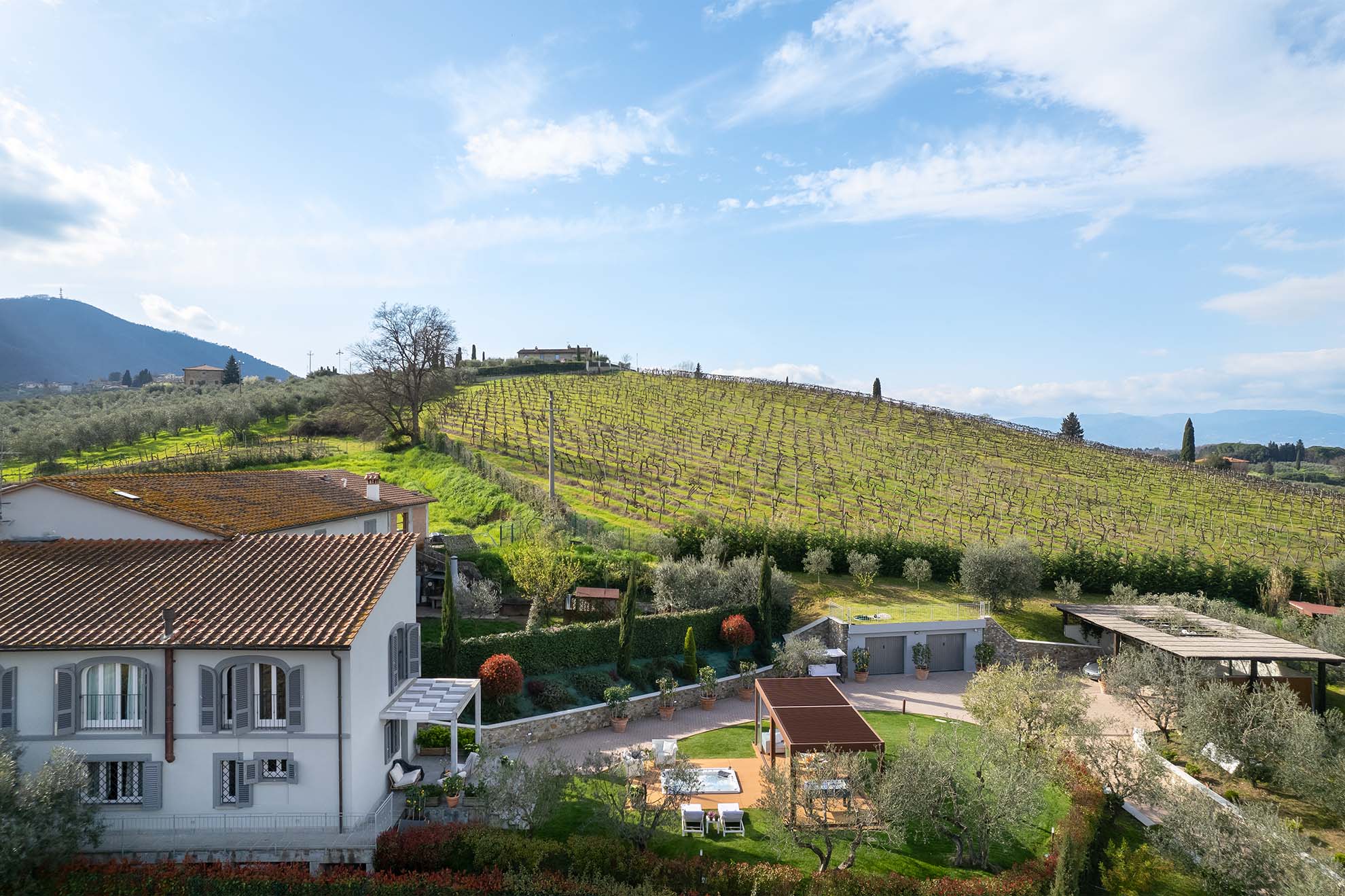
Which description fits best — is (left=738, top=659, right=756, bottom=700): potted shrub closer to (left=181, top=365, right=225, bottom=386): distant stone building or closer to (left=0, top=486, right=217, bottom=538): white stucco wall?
(left=0, top=486, right=217, bottom=538): white stucco wall

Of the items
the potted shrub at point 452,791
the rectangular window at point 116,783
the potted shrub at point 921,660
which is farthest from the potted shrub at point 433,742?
the potted shrub at point 921,660

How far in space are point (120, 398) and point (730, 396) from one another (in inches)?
2584

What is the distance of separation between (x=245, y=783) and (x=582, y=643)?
11.6 meters

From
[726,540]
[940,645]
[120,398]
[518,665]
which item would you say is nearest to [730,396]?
[726,540]

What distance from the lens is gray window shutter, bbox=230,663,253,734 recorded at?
46.6 feet

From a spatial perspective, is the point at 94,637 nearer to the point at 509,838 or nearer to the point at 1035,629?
the point at 509,838

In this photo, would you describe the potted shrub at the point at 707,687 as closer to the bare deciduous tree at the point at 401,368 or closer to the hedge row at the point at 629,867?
the hedge row at the point at 629,867

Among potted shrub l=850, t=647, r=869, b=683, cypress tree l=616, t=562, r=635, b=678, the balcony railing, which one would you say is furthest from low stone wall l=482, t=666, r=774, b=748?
the balcony railing

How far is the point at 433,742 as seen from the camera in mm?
18875

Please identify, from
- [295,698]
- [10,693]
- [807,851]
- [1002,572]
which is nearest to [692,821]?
[807,851]

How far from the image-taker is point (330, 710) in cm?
1435

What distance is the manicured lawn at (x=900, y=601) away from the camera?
31.8 m

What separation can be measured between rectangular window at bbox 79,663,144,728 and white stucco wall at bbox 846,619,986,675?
22942 millimetres

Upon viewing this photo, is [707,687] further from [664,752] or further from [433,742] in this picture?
[433,742]
